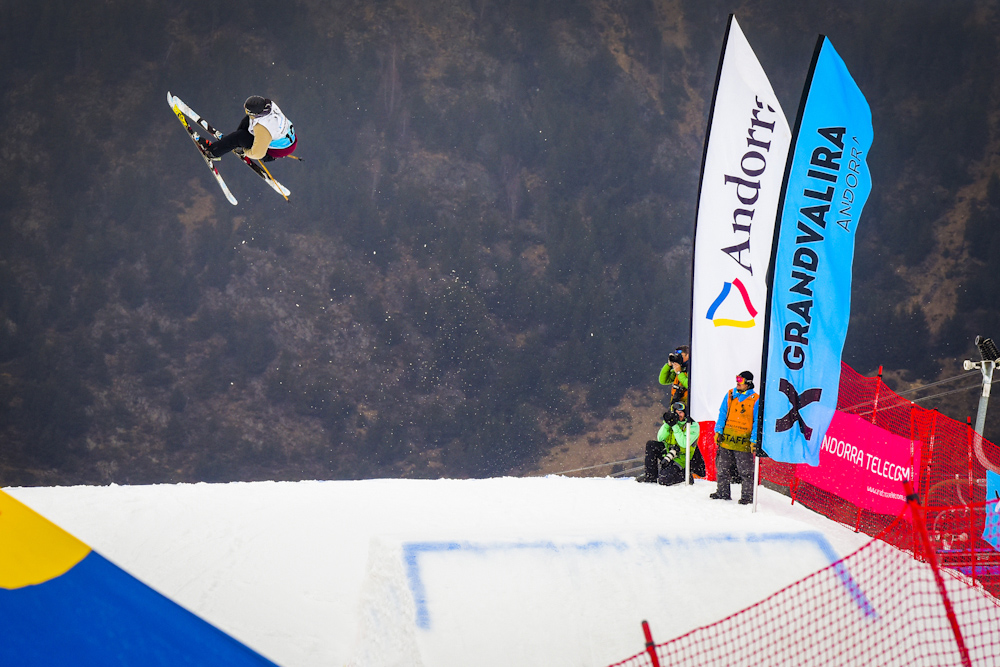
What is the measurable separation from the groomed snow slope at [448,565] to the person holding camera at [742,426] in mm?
304

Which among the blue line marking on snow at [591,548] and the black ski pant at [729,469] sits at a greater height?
the black ski pant at [729,469]

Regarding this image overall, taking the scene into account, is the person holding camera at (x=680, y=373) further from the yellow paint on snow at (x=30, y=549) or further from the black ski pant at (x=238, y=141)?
the yellow paint on snow at (x=30, y=549)

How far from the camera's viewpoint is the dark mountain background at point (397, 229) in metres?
20.9

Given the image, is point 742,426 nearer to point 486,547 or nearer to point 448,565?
point 486,547

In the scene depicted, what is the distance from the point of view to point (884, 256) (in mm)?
22641

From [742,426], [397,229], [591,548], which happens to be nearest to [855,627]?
[591,548]

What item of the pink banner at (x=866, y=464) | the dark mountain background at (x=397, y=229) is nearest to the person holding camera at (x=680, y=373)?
the pink banner at (x=866, y=464)

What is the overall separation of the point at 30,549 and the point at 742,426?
19.4 ft

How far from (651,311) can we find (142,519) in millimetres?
16533

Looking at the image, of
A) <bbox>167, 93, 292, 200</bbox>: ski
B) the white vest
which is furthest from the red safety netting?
<bbox>167, 93, 292, 200</bbox>: ski

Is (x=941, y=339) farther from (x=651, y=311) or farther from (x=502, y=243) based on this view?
(x=502, y=243)

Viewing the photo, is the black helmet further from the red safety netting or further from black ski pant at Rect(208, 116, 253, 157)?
the red safety netting

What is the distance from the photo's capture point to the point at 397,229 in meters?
21.7

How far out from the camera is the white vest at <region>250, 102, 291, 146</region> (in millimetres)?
6869
